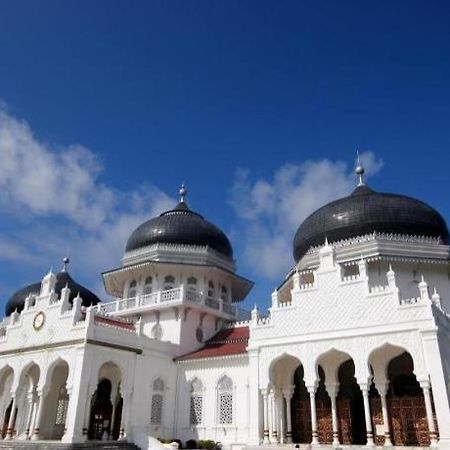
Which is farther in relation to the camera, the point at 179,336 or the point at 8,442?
the point at 179,336

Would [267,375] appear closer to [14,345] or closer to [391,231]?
[391,231]

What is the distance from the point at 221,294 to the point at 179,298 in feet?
16.9

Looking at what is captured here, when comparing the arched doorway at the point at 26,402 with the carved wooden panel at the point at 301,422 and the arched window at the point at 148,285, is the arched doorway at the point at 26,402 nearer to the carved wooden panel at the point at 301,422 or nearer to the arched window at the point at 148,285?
the arched window at the point at 148,285

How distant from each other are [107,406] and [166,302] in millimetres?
6323

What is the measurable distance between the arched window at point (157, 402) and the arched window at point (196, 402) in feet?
5.01

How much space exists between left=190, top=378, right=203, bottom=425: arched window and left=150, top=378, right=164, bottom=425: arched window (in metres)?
1.53

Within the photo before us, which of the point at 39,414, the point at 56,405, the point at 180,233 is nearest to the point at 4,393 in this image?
the point at 56,405

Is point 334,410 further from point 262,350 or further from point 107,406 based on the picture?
point 107,406

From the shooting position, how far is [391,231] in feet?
78.7

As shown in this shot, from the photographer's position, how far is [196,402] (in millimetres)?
23672

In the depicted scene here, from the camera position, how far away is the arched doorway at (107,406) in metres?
23.0

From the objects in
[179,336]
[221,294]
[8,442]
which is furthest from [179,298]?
[8,442]

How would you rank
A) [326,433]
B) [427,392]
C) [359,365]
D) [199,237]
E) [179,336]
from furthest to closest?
[199,237]
[179,336]
[326,433]
[359,365]
[427,392]

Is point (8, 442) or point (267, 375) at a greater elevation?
point (267, 375)
